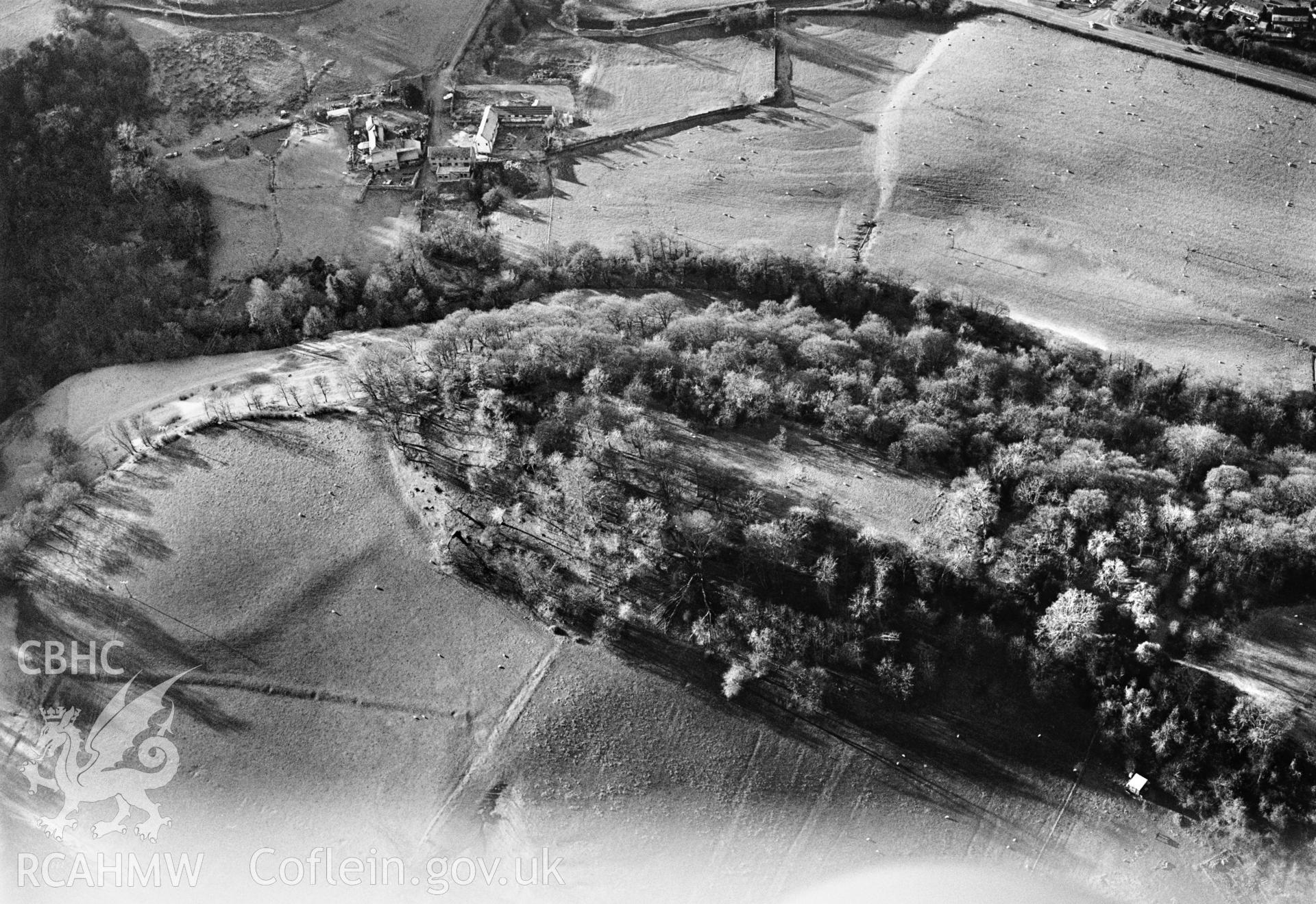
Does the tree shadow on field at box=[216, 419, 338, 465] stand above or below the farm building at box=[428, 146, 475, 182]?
below

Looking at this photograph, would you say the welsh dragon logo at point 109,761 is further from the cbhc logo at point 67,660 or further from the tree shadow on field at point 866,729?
the tree shadow on field at point 866,729

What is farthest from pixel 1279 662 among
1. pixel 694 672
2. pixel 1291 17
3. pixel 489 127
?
pixel 489 127

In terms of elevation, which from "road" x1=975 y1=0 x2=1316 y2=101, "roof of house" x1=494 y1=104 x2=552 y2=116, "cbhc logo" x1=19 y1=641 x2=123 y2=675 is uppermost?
"road" x1=975 y1=0 x2=1316 y2=101

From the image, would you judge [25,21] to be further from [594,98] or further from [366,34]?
[594,98]

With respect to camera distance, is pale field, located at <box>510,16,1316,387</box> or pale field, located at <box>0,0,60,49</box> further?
pale field, located at <box>0,0,60,49</box>

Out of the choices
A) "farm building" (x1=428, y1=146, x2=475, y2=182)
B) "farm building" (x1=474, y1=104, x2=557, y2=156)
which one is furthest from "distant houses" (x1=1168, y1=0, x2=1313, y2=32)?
"farm building" (x1=428, y1=146, x2=475, y2=182)

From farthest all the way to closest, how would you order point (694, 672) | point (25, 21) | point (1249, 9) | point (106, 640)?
point (1249, 9), point (25, 21), point (106, 640), point (694, 672)

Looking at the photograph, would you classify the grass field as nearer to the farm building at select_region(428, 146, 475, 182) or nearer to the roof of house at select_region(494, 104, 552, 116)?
the roof of house at select_region(494, 104, 552, 116)
